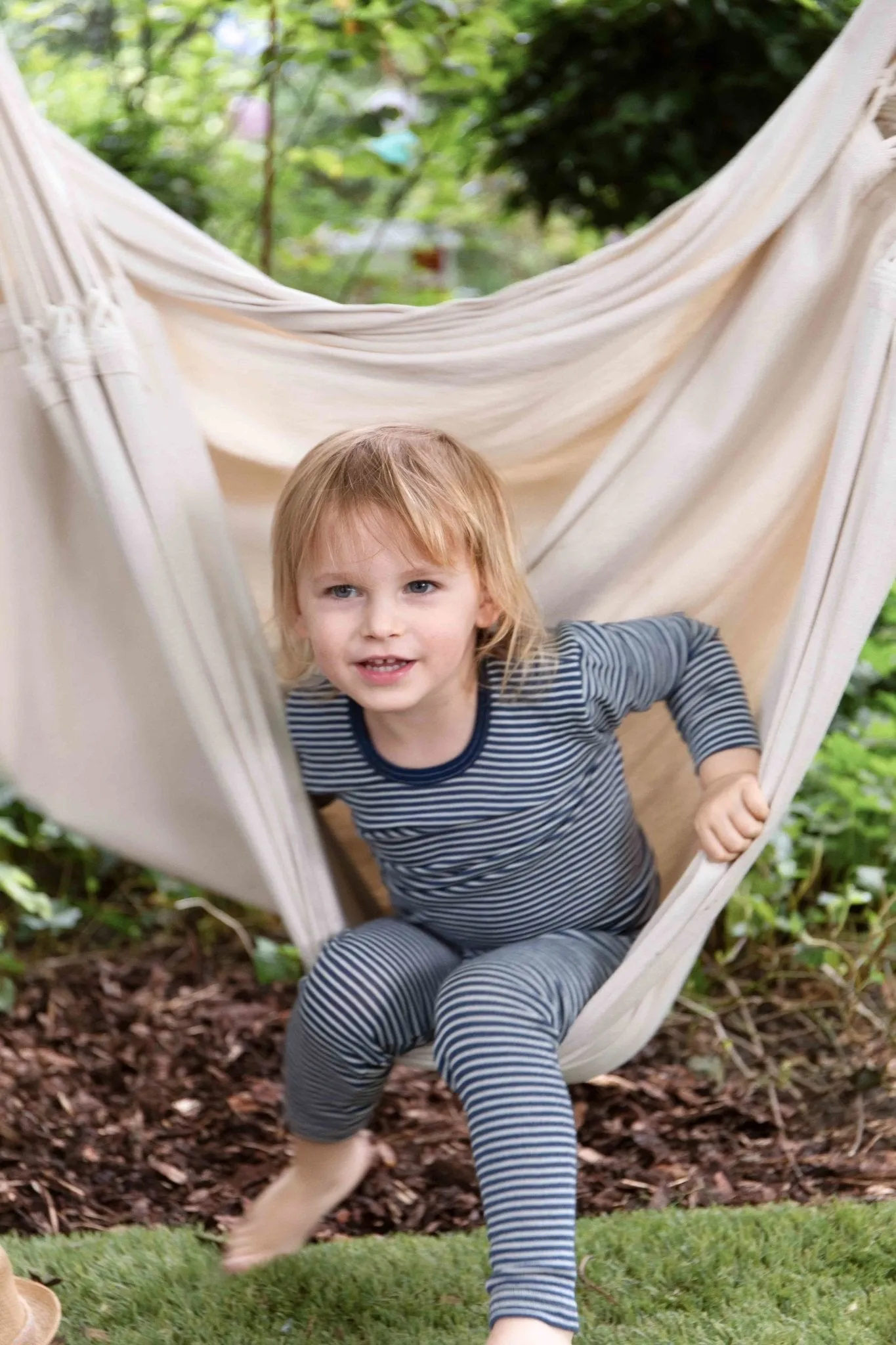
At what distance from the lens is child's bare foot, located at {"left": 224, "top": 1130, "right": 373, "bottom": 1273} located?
1586 millimetres

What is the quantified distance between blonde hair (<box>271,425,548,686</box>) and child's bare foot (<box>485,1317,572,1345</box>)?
0.63m

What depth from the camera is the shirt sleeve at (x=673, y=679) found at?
59.7 inches

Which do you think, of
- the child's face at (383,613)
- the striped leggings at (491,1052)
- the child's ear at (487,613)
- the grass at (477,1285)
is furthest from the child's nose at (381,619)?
the grass at (477,1285)

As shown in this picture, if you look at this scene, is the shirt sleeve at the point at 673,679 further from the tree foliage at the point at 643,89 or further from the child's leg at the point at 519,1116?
the tree foliage at the point at 643,89

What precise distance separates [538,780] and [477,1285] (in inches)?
21.6

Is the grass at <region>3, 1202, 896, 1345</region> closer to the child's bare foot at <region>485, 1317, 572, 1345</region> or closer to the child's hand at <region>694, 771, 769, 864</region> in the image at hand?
the child's bare foot at <region>485, 1317, 572, 1345</region>

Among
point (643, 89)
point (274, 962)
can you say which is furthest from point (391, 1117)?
point (643, 89)

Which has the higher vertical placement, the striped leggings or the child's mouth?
the child's mouth

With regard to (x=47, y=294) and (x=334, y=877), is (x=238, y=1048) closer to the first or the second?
(x=334, y=877)

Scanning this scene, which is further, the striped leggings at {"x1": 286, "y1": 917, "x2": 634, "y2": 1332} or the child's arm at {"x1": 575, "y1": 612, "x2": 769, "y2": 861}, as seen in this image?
the child's arm at {"x1": 575, "y1": 612, "x2": 769, "y2": 861}

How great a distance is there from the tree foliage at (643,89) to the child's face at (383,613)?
54.9 inches

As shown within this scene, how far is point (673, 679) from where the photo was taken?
1561 millimetres

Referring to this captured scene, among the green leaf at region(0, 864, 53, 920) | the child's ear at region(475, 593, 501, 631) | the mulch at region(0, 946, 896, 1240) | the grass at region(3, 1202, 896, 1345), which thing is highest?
the child's ear at region(475, 593, 501, 631)

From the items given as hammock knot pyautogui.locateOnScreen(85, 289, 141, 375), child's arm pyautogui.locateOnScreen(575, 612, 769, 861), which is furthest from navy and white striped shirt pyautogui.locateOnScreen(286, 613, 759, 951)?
hammock knot pyautogui.locateOnScreen(85, 289, 141, 375)
